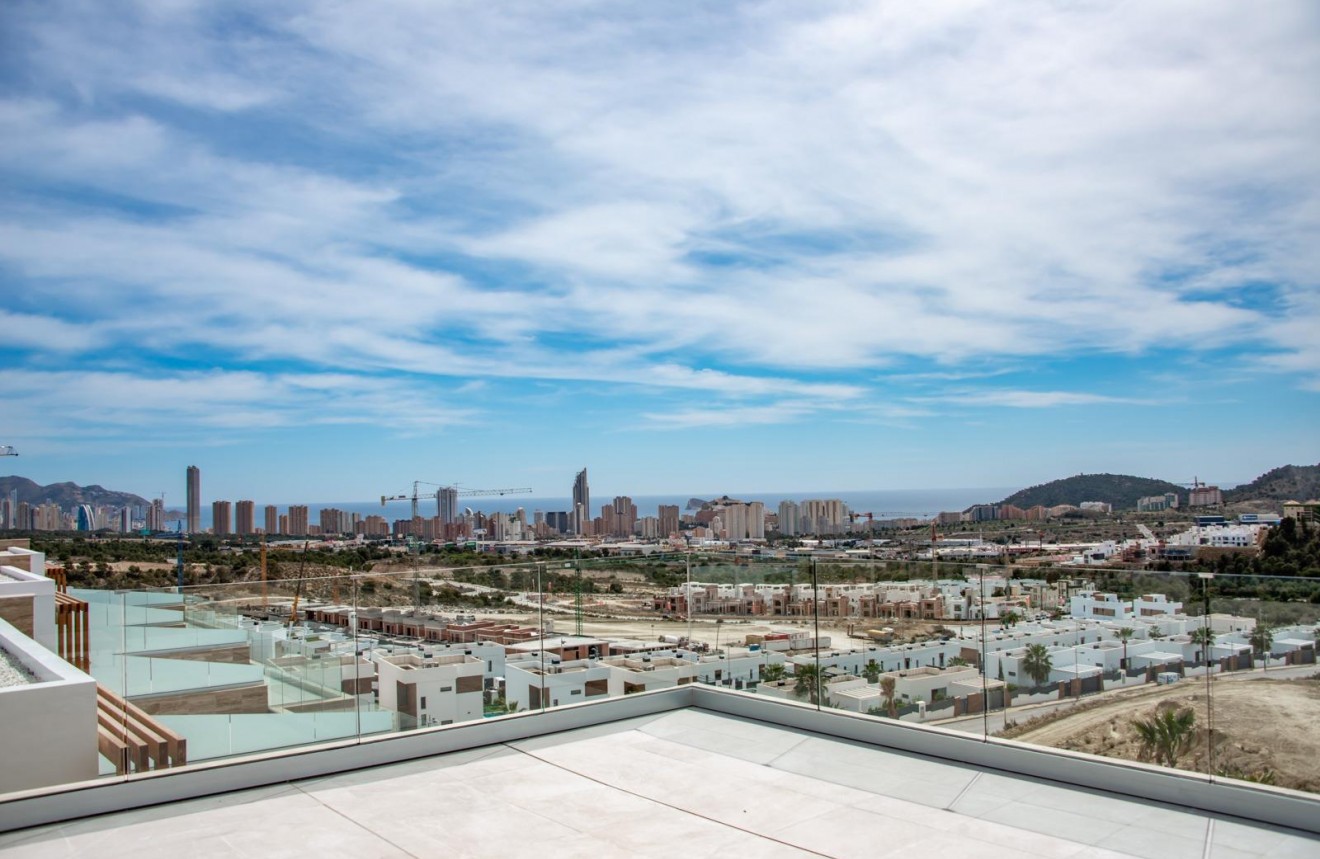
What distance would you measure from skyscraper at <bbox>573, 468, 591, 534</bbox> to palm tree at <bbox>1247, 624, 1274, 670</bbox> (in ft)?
251

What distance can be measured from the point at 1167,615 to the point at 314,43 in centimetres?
1059

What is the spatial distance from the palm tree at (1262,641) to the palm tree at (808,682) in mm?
2381

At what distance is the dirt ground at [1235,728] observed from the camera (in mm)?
3830

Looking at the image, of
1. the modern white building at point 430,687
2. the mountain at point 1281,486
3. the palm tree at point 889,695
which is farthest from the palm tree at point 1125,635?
the mountain at point 1281,486

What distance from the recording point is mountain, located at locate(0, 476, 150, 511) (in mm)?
46062

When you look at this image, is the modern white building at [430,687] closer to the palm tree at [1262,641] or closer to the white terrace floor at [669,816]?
the white terrace floor at [669,816]

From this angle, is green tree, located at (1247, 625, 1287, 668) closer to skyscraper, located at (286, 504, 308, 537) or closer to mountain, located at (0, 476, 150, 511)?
mountain, located at (0, 476, 150, 511)

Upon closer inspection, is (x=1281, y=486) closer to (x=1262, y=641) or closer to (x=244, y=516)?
(x=1262, y=641)

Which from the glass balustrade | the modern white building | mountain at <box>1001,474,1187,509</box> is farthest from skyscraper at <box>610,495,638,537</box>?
the modern white building

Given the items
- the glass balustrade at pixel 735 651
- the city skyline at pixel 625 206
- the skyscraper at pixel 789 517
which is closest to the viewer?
the glass balustrade at pixel 735 651

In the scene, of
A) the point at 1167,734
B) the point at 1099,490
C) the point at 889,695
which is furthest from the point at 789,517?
the point at 1167,734

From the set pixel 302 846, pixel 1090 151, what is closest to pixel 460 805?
pixel 302 846

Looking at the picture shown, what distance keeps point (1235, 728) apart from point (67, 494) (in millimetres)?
64167

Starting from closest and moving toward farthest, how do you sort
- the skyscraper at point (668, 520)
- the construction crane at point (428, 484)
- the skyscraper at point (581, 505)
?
the skyscraper at point (668, 520) < the construction crane at point (428, 484) < the skyscraper at point (581, 505)
